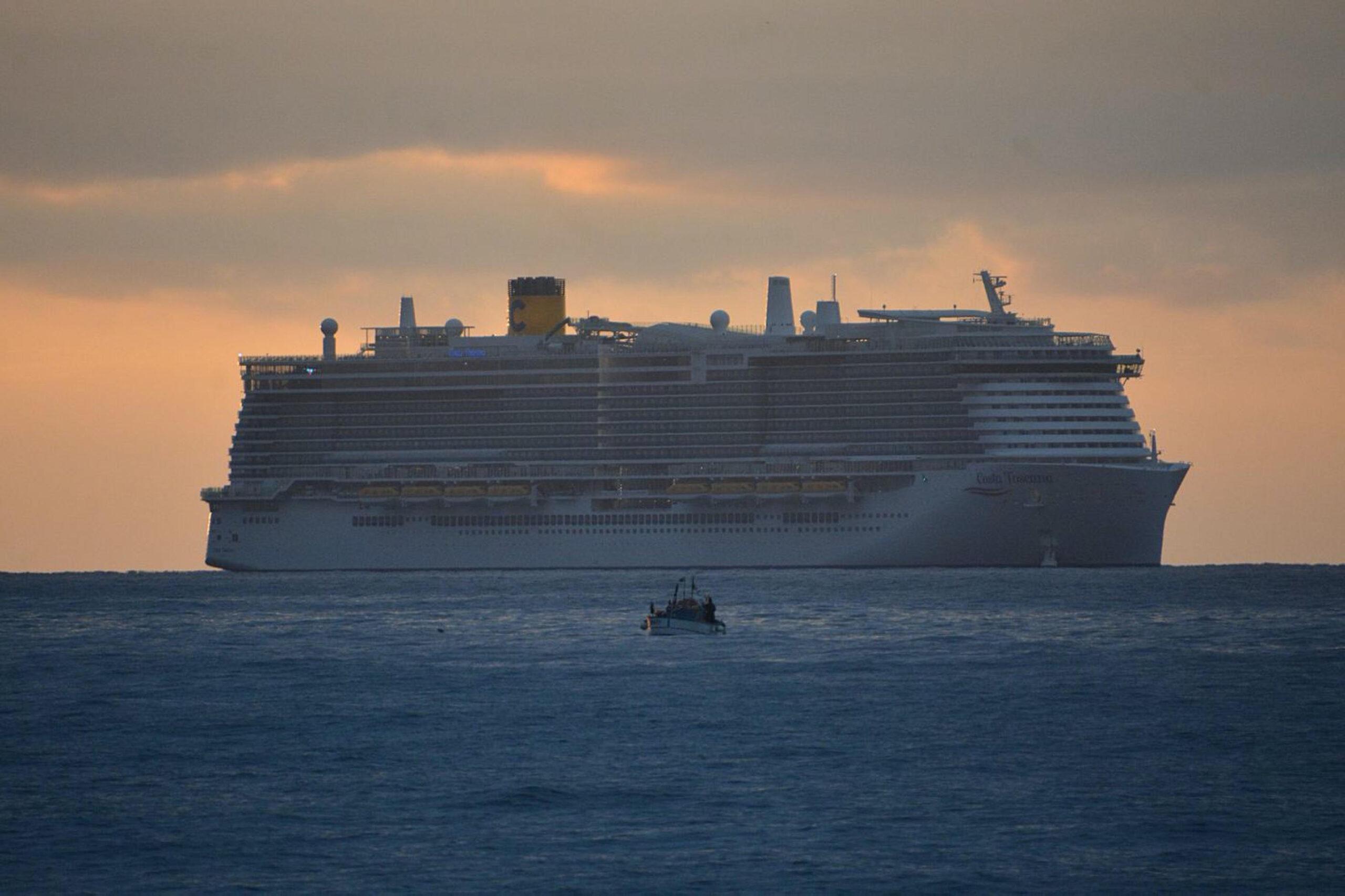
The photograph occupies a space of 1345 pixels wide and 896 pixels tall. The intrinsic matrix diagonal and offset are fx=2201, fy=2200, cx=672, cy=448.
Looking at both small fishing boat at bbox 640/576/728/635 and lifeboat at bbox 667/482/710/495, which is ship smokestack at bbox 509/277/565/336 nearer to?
lifeboat at bbox 667/482/710/495

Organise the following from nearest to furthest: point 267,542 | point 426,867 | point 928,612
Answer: point 426,867 < point 928,612 < point 267,542

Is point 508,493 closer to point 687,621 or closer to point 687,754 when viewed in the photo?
point 687,621

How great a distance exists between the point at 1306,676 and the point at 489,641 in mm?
29211

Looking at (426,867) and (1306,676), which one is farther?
(1306,676)

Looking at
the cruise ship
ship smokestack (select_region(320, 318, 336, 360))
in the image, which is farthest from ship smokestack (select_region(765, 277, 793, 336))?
ship smokestack (select_region(320, 318, 336, 360))

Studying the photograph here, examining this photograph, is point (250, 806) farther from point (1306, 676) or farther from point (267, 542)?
point (267, 542)

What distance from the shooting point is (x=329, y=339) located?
452ft

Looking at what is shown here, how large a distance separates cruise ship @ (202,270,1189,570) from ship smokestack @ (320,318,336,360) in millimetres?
140

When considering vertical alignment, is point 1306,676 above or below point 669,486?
below

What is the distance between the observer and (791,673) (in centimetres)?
6669

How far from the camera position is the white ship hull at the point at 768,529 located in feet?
376

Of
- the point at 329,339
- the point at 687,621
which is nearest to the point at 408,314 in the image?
the point at 329,339

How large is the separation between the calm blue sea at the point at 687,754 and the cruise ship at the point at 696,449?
24825 millimetres

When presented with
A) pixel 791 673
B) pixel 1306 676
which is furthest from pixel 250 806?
pixel 1306 676
